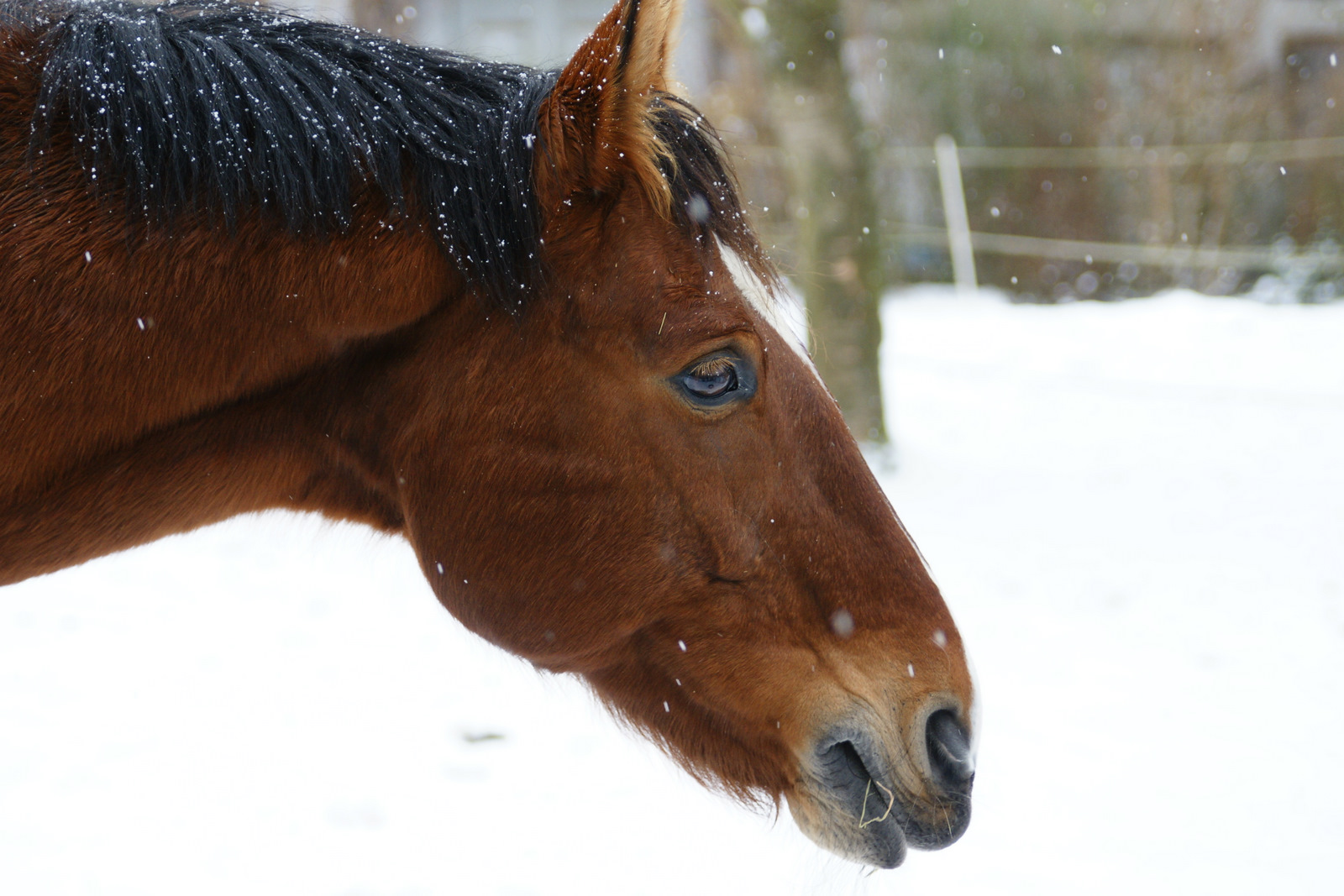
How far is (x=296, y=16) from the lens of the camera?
5.61 feet

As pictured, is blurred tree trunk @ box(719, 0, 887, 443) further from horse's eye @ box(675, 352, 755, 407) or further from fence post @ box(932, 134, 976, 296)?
fence post @ box(932, 134, 976, 296)

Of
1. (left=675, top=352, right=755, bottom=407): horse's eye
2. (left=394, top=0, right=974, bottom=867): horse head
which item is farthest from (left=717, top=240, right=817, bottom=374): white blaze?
(left=675, top=352, right=755, bottom=407): horse's eye

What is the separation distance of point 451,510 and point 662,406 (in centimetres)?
39

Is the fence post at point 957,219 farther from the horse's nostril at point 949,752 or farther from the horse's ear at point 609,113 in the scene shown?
the horse's ear at point 609,113

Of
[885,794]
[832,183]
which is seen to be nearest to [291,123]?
[885,794]

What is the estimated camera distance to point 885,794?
1.69m

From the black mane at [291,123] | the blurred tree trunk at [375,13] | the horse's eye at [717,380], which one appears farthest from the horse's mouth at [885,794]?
the blurred tree trunk at [375,13]

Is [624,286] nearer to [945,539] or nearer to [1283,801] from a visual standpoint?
[1283,801]

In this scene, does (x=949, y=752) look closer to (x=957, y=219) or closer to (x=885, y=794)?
(x=885, y=794)

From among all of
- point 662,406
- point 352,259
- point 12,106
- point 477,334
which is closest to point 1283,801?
point 662,406

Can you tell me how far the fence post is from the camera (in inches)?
526

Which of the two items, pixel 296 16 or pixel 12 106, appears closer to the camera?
pixel 12 106

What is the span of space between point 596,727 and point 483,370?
2.46 metres

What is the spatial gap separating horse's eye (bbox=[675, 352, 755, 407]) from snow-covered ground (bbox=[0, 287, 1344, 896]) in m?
0.80
